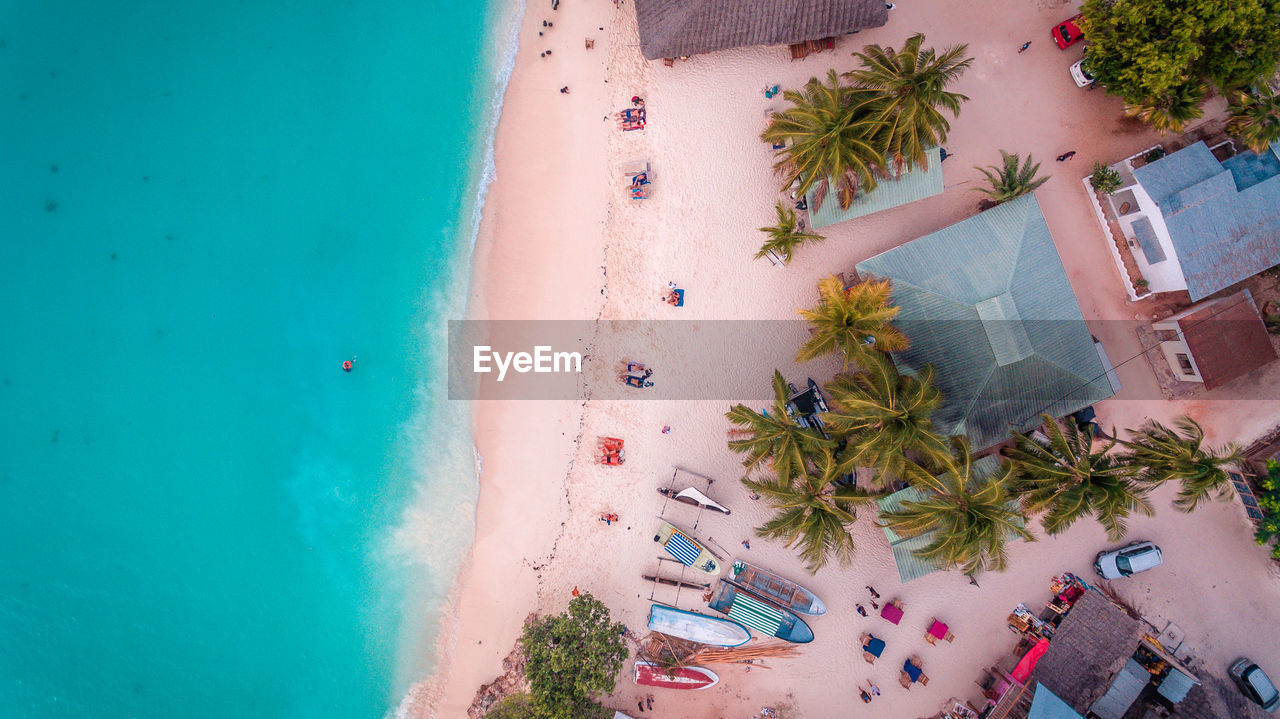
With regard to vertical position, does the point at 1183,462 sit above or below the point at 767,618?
above

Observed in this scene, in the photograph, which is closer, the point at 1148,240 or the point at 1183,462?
the point at 1183,462

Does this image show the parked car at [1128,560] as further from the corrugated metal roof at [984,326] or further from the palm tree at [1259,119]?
the palm tree at [1259,119]

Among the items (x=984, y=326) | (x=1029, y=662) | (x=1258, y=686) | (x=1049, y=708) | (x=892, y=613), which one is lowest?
(x=1258, y=686)

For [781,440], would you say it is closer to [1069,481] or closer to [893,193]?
[1069,481]

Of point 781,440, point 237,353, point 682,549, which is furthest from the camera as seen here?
point 237,353

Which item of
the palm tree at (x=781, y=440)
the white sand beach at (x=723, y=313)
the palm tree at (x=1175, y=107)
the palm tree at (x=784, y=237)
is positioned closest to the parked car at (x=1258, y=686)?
the white sand beach at (x=723, y=313)

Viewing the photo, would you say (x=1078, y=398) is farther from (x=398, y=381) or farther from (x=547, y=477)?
(x=398, y=381)

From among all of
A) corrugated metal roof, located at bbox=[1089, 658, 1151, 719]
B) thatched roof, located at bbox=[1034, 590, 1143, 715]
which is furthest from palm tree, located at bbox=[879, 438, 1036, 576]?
corrugated metal roof, located at bbox=[1089, 658, 1151, 719]

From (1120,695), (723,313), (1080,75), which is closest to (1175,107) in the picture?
(1080,75)
